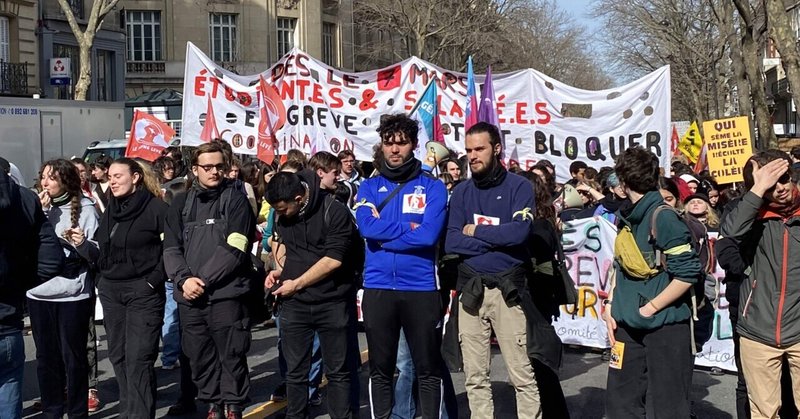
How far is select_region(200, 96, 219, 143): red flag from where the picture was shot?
12.6 meters

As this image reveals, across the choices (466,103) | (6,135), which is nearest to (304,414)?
(466,103)

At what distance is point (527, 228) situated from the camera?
601 centimetres

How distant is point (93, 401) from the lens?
321 inches

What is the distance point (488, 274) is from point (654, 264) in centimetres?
96

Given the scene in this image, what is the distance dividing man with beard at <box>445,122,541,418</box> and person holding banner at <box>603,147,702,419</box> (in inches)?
22.5

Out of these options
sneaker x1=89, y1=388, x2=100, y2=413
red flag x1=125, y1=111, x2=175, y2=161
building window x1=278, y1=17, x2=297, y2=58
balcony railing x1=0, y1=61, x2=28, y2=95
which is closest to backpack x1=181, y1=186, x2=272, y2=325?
sneaker x1=89, y1=388, x2=100, y2=413

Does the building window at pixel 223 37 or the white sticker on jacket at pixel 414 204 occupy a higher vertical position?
the building window at pixel 223 37

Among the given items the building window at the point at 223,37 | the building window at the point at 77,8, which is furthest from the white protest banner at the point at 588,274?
the building window at the point at 223,37

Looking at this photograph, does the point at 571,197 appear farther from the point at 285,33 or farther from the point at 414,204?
the point at 285,33

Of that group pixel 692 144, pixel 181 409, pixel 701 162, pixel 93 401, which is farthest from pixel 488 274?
pixel 692 144

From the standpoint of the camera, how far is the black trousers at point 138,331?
6988 mm

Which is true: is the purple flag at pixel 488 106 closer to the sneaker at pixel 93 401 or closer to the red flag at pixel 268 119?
the red flag at pixel 268 119

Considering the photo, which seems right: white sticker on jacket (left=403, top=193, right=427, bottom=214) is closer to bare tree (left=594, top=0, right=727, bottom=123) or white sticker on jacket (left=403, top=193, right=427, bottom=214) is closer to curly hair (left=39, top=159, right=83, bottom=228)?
curly hair (left=39, top=159, right=83, bottom=228)

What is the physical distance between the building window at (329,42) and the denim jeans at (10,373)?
5175cm
